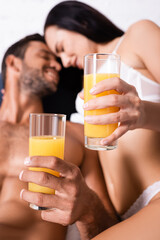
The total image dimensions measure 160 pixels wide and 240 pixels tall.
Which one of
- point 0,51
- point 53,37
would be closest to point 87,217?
point 53,37

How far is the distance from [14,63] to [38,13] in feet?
1.38

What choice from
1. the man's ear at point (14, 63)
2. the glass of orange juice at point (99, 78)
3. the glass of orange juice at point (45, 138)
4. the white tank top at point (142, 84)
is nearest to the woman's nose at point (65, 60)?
the man's ear at point (14, 63)

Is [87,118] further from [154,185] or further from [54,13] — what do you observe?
[54,13]

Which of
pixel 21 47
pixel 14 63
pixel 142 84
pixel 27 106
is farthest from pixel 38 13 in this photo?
pixel 142 84

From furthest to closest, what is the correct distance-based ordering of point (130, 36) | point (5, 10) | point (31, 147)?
point (5, 10) < point (130, 36) < point (31, 147)

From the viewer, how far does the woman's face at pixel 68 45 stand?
1978 mm

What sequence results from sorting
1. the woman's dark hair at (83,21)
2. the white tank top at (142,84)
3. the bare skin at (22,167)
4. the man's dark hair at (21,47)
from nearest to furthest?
the bare skin at (22,167)
the white tank top at (142,84)
the woman's dark hair at (83,21)
the man's dark hair at (21,47)

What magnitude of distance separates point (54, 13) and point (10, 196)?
1.35 m

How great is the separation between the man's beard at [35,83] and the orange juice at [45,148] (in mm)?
1073

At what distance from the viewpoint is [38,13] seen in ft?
6.84

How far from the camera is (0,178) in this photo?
154 cm

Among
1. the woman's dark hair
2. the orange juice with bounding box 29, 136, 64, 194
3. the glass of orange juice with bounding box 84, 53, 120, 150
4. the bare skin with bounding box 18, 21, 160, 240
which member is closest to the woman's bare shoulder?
the bare skin with bounding box 18, 21, 160, 240

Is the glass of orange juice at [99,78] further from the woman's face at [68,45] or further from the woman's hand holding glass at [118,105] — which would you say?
the woman's face at [68,45]

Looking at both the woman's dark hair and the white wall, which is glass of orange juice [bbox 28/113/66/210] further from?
the white wall
